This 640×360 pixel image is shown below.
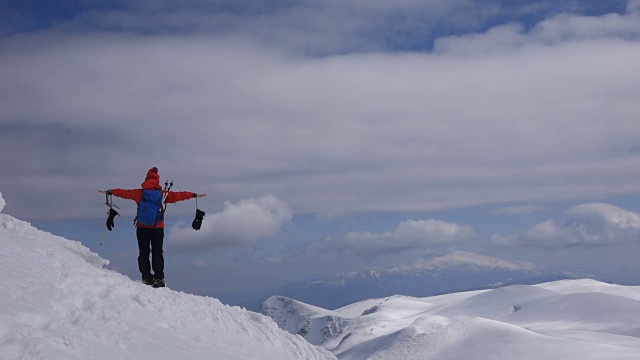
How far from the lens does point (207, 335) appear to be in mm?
13227

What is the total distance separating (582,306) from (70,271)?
502 feet

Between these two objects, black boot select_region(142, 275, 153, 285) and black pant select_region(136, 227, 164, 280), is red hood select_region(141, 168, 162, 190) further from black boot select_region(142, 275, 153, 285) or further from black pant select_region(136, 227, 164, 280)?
black boot select_region(142, 275, 153, 285)

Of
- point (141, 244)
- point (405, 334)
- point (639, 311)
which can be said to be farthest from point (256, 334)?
point (639, 311)

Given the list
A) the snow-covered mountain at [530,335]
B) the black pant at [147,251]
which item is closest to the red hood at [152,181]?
the black pant at [147,251]

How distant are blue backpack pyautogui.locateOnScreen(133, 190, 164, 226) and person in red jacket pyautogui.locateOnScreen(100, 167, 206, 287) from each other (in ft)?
0.28

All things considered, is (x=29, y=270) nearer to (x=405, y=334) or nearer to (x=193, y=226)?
(x=193, y=226)

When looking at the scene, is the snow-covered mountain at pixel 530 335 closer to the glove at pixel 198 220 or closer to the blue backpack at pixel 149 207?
the glove at pixel 198 220

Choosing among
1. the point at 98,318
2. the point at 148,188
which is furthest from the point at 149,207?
the point at 98,318

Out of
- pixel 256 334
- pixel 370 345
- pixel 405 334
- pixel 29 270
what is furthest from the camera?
pixel 370 345

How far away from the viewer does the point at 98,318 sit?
11.1 metres

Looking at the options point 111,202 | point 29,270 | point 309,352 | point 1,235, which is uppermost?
point 111,202

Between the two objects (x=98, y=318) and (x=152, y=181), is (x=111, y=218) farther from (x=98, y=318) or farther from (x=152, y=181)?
(x=98, y=318)

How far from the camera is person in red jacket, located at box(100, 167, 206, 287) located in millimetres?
16328

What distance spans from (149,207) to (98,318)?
5.54 metres
